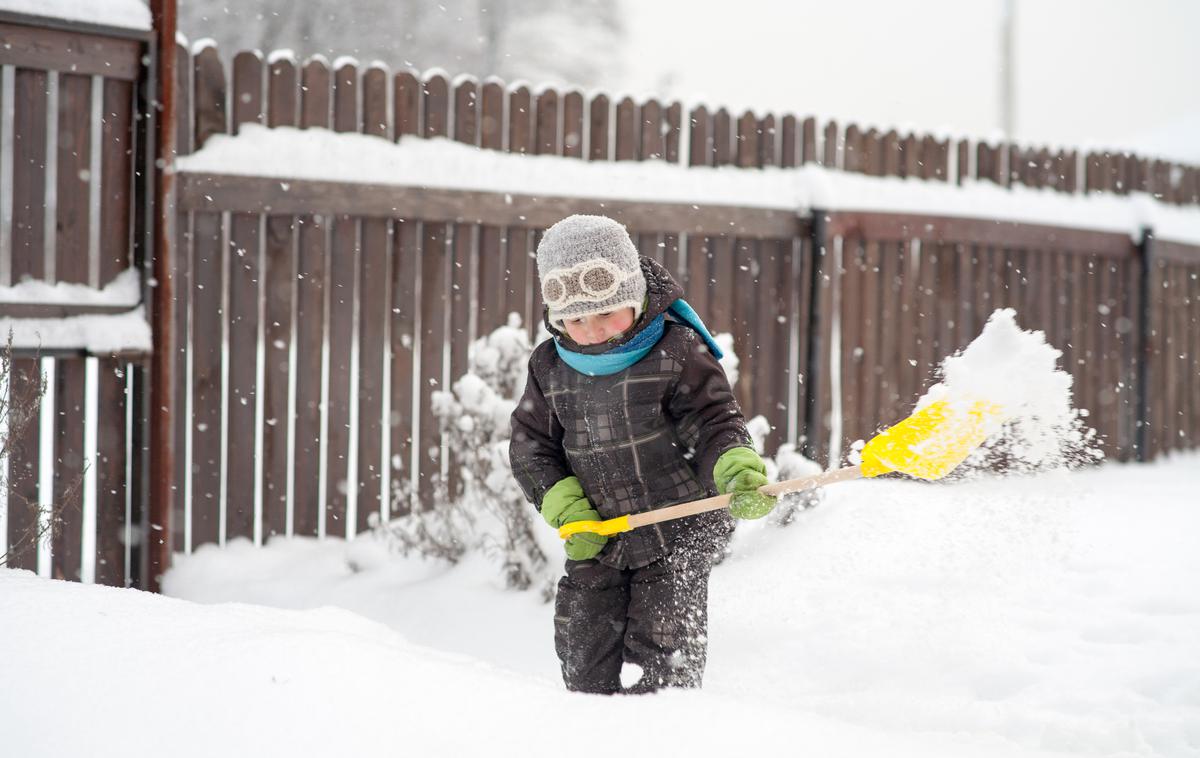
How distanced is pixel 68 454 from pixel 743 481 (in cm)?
296

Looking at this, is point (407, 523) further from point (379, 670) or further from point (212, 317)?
point (379, 670)

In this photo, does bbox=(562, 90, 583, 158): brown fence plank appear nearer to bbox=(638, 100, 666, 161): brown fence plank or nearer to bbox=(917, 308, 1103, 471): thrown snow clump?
bbox=(638, 100, 666, 161): brown fence plank

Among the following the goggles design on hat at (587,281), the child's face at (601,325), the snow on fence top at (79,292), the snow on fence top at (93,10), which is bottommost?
the snow on fence top at (79,292)

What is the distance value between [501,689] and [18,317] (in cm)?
Answer: 301

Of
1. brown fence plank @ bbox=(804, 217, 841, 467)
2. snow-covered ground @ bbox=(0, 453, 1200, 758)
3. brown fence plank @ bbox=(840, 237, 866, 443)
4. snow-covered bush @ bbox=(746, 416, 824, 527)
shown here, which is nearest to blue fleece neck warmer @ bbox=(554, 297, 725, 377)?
snow-covered ground @ bbox=(0, 453, 1200, 758)

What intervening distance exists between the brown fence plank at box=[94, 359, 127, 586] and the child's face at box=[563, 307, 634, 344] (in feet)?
7.81

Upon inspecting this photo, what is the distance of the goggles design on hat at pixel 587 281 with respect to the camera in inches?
99.7

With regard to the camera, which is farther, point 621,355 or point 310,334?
point 310,334

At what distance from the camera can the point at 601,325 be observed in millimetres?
2584

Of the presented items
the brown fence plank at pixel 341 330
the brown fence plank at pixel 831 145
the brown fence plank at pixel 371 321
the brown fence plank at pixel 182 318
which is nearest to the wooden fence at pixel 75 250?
the brown fence plank at pixel 182 318

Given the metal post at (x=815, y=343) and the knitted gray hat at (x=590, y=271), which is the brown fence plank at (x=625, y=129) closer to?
the metal post at (x=815, y=343)

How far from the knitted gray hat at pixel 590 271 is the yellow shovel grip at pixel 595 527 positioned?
1.69 ft

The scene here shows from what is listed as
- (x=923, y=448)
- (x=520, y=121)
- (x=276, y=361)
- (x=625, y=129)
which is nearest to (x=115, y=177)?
(x=276, y=361)

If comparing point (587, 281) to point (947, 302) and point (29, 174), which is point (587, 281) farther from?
point (947, 302)
